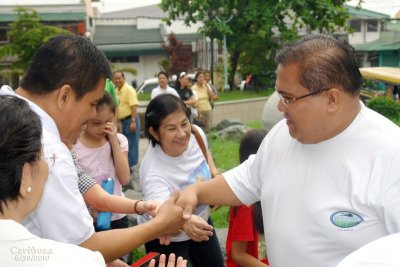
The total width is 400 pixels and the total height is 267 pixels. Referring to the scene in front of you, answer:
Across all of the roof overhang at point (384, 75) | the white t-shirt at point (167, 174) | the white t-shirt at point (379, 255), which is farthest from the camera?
the roof overhang at point (384, 75)

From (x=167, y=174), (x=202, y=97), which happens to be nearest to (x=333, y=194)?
(x=167, y=174)

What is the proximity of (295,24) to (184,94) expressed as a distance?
7224mm

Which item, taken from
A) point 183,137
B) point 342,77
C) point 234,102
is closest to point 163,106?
point 183,137

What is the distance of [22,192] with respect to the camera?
161 cm

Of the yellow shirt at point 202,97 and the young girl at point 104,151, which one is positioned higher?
the young girl at point 104,151

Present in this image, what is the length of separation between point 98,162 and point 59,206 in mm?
1932

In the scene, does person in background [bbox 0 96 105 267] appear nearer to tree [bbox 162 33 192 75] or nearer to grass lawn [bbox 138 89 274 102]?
grass lawn [bbox 138 89 274 102]

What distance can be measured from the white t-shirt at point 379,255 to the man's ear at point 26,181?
92 cm

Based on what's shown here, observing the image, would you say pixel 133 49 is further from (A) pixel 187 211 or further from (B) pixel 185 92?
(A) pixel 187 211

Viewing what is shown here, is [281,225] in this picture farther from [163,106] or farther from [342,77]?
[163,106]

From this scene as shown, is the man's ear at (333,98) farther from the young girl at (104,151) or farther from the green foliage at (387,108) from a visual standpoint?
the green foliage at (387,108)

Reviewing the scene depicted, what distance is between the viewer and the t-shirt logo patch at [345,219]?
2.07 m

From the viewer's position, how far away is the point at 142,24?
3161cm

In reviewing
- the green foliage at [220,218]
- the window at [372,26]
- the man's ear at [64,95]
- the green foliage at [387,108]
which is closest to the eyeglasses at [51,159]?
the man's ear at [64,95]
